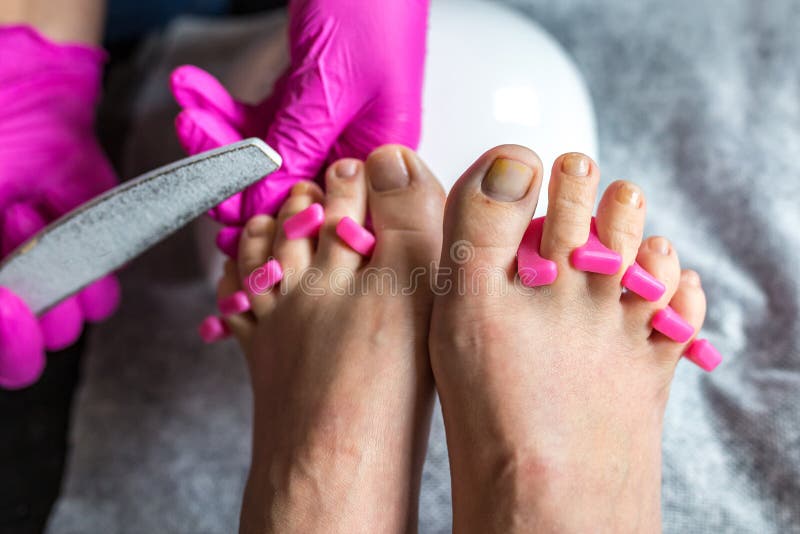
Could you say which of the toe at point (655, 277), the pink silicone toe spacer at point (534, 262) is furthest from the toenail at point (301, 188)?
the toe at point (655, 277)

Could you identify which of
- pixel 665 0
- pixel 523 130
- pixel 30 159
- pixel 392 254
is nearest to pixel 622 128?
pixel 665 0

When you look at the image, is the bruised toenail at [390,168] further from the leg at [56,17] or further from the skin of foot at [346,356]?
the leg at [56,17]

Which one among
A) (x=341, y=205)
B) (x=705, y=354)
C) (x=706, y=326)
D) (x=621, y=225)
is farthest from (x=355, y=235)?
(x=706, y=326)

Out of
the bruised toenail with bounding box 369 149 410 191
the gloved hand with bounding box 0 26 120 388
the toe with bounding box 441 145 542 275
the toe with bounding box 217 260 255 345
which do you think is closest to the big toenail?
the toe with bounding box 441 145 542 275

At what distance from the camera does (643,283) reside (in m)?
0.66

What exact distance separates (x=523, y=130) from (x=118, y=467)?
648 mm

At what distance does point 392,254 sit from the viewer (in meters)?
0.71

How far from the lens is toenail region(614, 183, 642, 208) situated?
0.67 metres

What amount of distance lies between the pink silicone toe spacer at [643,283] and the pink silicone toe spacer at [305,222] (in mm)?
298

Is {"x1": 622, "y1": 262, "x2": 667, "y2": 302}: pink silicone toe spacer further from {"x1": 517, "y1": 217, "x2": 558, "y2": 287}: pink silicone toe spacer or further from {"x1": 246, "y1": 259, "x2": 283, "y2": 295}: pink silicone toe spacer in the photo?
{"x1": 246, "y1": 259, "x2": 283, "y2": 295}: pink silicone toe spacer

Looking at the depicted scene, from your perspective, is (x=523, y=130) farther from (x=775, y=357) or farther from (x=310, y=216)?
(x=775, y=357)

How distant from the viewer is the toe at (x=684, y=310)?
687 millimetres

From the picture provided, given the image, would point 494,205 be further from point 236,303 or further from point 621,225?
point 236,303

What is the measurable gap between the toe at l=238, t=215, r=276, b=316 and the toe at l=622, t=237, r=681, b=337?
14.1 inches
